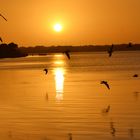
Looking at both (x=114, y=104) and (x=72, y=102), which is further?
(x=72, y=102)

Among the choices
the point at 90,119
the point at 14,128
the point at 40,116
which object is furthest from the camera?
the point at 40,116

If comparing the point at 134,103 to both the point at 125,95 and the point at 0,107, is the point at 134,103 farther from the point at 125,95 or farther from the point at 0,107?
the point at 0,107

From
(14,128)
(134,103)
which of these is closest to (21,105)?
(134,103)

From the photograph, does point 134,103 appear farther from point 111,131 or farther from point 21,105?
point 111,131

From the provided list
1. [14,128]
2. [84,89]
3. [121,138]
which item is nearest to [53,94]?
[84,89]

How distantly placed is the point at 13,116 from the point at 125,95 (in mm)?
7608

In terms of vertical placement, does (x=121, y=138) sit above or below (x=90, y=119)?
below

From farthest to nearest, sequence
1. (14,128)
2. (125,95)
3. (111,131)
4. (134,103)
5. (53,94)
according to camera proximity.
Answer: (53,94), (125,95), (134,103), (14,128), (111,131)

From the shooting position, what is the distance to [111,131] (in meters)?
16.2

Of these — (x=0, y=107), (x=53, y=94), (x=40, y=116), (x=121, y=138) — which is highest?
(x=53, y=94)

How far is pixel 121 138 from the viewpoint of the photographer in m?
15.1

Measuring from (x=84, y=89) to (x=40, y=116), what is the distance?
10790 mm

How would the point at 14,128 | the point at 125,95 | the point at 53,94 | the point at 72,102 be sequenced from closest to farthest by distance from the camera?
1. the point at 14,128
2. the point at 72,102
3. the point at 125,95
4. the point at 53,94

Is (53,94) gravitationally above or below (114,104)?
above
